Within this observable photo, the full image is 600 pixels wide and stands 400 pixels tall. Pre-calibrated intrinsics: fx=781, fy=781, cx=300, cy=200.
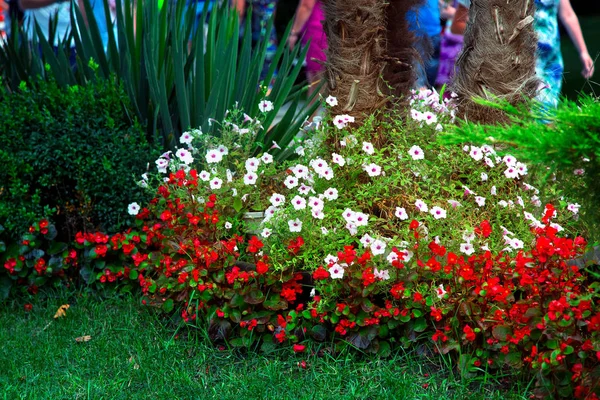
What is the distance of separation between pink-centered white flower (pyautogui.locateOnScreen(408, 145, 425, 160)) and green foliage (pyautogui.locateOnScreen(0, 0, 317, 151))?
1.12 meters

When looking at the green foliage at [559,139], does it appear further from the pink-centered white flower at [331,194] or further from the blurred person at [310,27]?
the blurred person at [310,27]

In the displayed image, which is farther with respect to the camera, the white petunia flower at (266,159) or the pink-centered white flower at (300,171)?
the white petunia flower at (266,159)

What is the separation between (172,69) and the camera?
451 cm

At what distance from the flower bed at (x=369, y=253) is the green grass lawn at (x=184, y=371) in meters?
0.09

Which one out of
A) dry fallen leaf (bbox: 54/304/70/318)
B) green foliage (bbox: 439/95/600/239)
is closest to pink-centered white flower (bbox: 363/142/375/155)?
green foliage (bbox: 439/95/600/239)

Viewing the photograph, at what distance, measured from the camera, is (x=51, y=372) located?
3254 mm

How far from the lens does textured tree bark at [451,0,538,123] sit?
379cm

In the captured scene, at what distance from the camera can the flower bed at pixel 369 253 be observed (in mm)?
2844

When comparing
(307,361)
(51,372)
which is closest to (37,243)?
(51,372)

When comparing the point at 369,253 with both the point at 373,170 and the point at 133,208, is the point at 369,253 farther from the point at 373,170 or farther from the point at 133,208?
the point at 133,208

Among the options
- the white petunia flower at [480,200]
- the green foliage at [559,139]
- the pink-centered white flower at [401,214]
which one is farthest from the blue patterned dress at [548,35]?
the green foliage at [559,139]

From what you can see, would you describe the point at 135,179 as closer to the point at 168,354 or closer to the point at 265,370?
the point at 168,354

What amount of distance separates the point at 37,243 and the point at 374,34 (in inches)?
79.8

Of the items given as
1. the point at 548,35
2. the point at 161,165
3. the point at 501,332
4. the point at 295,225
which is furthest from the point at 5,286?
the point at 548,35
